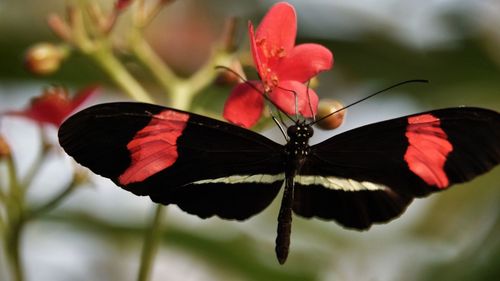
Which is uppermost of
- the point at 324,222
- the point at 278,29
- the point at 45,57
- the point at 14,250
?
the point at 278,29

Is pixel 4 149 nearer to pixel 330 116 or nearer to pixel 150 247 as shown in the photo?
pixel 150 247

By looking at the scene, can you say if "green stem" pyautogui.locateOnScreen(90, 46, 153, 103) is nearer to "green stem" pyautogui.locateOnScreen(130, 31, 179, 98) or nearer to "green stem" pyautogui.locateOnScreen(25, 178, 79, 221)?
"green stem" pyautogui.locateOnScreen(130, 31, 179, 98)

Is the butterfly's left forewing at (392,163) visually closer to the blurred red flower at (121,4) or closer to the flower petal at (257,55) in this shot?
the flower petal at (257,55)

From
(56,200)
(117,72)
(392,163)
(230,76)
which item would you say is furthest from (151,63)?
(392,163)

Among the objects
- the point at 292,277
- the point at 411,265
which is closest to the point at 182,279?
the point at 292,277

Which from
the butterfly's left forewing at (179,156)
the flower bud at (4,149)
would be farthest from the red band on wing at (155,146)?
the flower bud at (4,149)

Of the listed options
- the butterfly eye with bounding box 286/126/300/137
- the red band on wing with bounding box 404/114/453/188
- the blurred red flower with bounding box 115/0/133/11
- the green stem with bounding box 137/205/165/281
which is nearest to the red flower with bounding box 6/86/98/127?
the blurred red flower with bounding box 115/0/133/11
